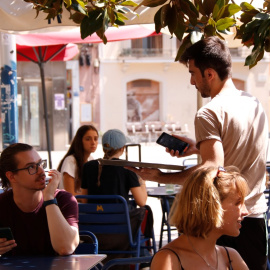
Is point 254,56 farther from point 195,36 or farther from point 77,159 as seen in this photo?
point 77,159

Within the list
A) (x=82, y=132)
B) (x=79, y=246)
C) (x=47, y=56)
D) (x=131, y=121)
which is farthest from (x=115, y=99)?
(x=79, y=246)

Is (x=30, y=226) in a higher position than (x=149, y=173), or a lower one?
lower

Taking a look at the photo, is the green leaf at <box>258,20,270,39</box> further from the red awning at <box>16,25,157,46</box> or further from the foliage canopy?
the red awning at <box>16,25,157,46</box>

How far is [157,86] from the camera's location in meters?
27.8

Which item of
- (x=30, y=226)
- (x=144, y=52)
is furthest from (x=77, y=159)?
(x=144, y=52)

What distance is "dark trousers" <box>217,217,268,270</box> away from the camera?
2.83 m

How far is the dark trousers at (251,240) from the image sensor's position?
2.83 m

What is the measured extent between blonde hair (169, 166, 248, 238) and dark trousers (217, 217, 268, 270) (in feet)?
2.11

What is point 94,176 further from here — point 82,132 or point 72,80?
point 72,80

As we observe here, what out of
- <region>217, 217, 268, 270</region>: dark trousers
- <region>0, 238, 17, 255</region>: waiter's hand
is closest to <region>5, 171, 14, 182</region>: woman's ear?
<region>0, 238, 17, 255</region>: waiter's hand

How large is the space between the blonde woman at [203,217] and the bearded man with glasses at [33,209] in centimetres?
84

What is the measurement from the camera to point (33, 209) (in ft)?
10.1

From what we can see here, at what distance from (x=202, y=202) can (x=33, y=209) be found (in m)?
1.24

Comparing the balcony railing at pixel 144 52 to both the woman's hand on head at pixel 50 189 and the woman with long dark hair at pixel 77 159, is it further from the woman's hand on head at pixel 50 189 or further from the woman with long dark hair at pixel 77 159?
the woman's hand on head at pixel 50 189
